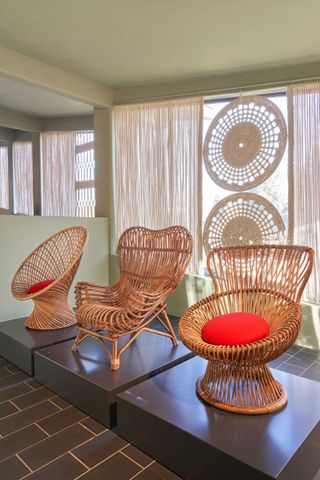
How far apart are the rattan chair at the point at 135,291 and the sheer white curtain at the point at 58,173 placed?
3.01m

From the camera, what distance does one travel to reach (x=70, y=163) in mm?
5945

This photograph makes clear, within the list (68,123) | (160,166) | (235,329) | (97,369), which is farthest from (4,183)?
(235,329)

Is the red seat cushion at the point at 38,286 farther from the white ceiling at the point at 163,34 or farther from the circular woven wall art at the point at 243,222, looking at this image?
the white ceiling at the point at 163,34

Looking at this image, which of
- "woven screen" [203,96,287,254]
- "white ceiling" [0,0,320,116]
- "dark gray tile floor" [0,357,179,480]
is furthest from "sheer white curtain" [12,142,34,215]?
"dark gray tile floor" [0,357,179,480]

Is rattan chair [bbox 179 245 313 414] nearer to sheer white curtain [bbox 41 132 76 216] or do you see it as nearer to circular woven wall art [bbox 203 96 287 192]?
circular woven wall art [bbox 203 96 287 192]

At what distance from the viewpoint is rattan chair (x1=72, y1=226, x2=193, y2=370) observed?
2439mm

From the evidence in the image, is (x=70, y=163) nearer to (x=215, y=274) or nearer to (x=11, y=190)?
(x=11, y=190)

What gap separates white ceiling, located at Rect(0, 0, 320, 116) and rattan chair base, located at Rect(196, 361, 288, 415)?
256cm

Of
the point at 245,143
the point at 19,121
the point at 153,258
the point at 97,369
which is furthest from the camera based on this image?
the point at 19,121

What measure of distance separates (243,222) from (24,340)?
234cm

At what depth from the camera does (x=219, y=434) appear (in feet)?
5.55

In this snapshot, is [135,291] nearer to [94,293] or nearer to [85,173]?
[94,293]

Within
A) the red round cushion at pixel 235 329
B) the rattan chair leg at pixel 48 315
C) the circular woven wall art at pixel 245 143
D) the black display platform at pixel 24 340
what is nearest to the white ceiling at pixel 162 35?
the circular woven wall art at pixel 245 143

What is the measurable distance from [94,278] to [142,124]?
204 cm
